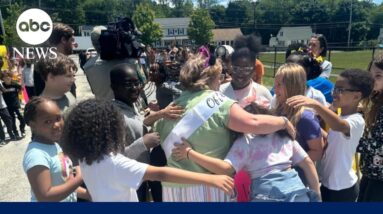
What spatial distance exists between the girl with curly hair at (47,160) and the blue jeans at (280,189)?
3.27ft

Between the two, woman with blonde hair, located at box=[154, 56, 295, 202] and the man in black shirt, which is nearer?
woman with blonde hair, located at box=[154, 56, 295, 202]

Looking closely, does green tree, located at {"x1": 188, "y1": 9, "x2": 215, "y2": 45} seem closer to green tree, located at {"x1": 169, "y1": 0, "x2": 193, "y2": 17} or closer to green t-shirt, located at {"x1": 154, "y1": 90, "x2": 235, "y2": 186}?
green tree, located at {"x1": 169, "y1": 0, "x2": 193, "y2": 17}

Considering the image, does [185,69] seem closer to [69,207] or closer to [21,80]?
[69,207]

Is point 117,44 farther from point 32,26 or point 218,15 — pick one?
point 218,15

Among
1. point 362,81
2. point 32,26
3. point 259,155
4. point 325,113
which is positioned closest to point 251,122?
point 259,155

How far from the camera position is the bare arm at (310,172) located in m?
2.24

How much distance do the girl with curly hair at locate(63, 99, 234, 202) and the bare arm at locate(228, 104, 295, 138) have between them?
0.95ft

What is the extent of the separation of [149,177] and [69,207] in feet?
1.36

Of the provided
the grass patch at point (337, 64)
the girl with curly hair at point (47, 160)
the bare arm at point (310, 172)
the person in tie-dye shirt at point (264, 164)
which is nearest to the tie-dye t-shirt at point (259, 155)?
the person in tie-dye shirt at point (264, 164)

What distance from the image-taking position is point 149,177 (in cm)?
189

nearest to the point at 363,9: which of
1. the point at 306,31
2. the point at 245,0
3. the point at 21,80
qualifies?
the point at 306,31

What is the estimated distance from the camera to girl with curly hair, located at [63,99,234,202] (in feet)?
6.20

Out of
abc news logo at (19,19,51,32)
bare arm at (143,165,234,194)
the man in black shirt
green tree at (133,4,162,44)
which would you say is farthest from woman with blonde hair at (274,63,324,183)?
Answer: green tree at (133,4,162,44)

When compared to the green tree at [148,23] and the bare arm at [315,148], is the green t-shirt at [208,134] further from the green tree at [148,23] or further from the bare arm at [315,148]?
the green tree at [148,23]
